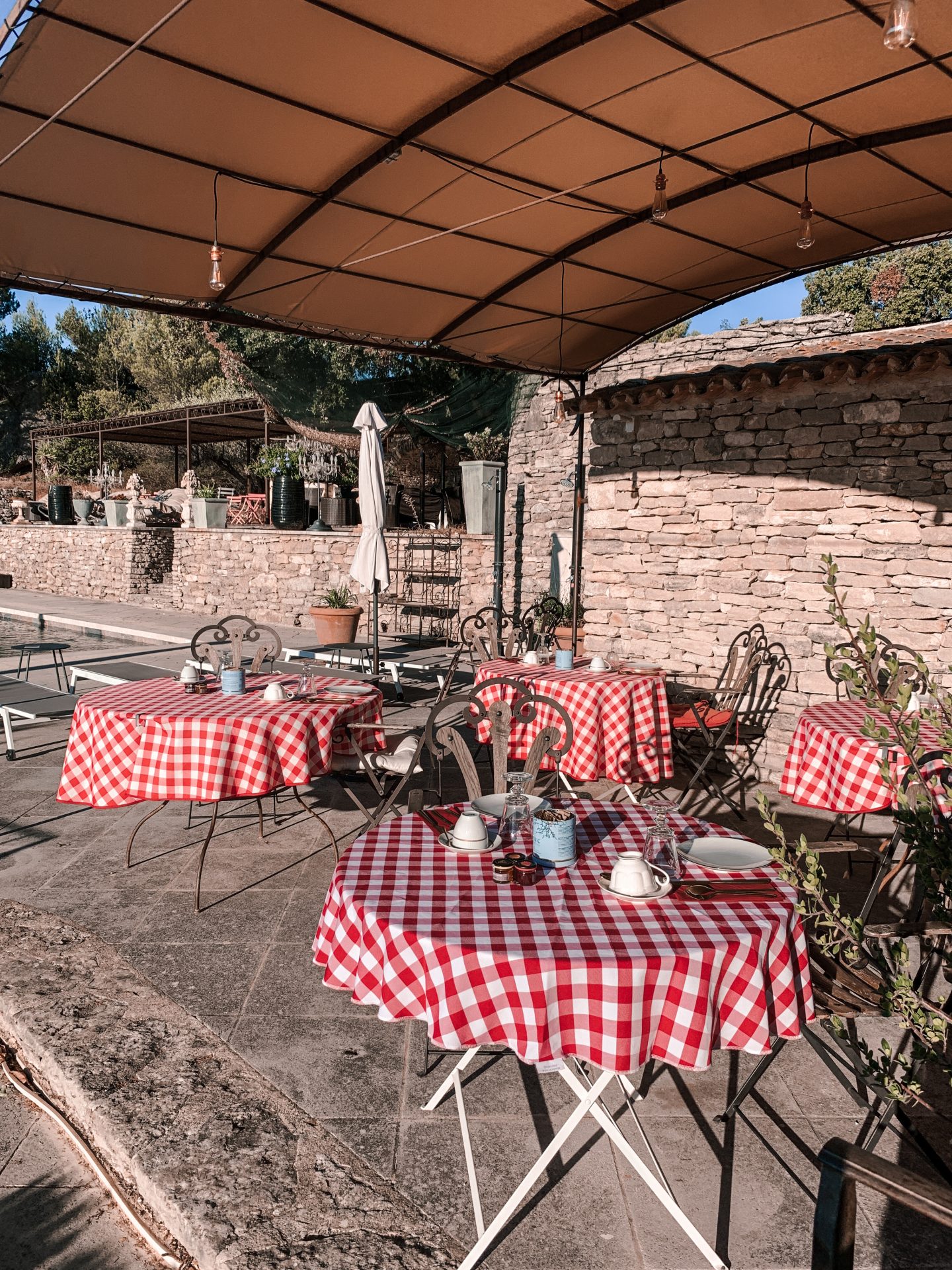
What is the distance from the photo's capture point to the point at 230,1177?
6.61ft

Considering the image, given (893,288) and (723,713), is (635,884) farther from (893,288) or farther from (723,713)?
(893,288)

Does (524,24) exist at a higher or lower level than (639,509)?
higher

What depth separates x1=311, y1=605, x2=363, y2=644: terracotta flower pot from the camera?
989cm

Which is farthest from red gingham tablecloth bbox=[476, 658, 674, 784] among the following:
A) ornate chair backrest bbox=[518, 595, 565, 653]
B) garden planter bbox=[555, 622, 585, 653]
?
ornate chair backrest bbox=[518, 595, 565, 653]

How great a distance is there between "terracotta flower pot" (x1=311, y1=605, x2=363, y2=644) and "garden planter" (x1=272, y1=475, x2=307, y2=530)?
5.06 m

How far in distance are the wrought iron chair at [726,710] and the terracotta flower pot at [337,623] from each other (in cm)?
488

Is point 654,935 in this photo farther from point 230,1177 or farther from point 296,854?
point 296,854

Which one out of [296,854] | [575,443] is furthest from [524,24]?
[575,443]

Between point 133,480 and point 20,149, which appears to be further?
point 133,480

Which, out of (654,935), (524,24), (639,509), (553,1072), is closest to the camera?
(654,935)

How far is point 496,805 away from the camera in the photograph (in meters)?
2.48

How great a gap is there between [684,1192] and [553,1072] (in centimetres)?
54

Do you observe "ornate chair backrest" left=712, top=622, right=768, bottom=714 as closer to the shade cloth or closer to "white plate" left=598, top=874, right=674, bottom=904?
the shade cloth

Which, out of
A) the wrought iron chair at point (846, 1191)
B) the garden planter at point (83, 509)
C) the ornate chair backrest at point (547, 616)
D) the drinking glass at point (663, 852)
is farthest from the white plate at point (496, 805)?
the garden planter at point (83, 509)
